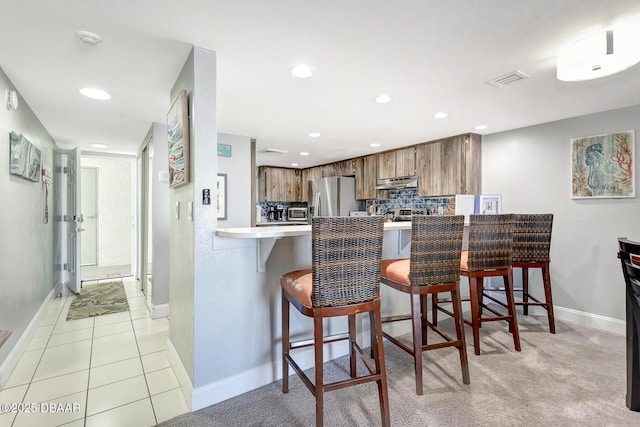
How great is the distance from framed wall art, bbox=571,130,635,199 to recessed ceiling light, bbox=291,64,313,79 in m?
2.95

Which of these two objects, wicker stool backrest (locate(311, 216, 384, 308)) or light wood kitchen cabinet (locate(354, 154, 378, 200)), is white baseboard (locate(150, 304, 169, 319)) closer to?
wicker stool backrest (locate(311, 216, 384, 308))

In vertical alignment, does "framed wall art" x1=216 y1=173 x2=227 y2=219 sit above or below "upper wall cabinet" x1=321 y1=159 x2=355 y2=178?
below

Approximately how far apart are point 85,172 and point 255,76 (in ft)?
18.7

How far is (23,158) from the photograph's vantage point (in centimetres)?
238

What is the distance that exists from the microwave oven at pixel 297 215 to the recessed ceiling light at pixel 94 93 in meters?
4.21

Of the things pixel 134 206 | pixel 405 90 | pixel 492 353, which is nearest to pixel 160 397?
pixel 492 353

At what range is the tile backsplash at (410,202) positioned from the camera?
14.2 ft

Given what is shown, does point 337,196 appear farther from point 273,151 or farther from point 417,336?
point 417,336

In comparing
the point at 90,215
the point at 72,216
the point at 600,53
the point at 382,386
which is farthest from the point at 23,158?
the point at 90,215

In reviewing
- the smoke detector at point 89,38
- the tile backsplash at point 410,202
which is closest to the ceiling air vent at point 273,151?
the tile backsplash at point 410,202

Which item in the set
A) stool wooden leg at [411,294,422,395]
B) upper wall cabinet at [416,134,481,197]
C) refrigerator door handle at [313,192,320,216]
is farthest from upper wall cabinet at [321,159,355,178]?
stool wooden leg at [411,294,422,395]

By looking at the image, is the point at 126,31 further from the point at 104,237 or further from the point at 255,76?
the point at 104,237

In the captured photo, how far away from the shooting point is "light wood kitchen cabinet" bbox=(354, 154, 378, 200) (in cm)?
505

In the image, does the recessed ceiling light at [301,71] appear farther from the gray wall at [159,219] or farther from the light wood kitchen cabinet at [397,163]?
the light wood kitchen cabinet at [397,163]
